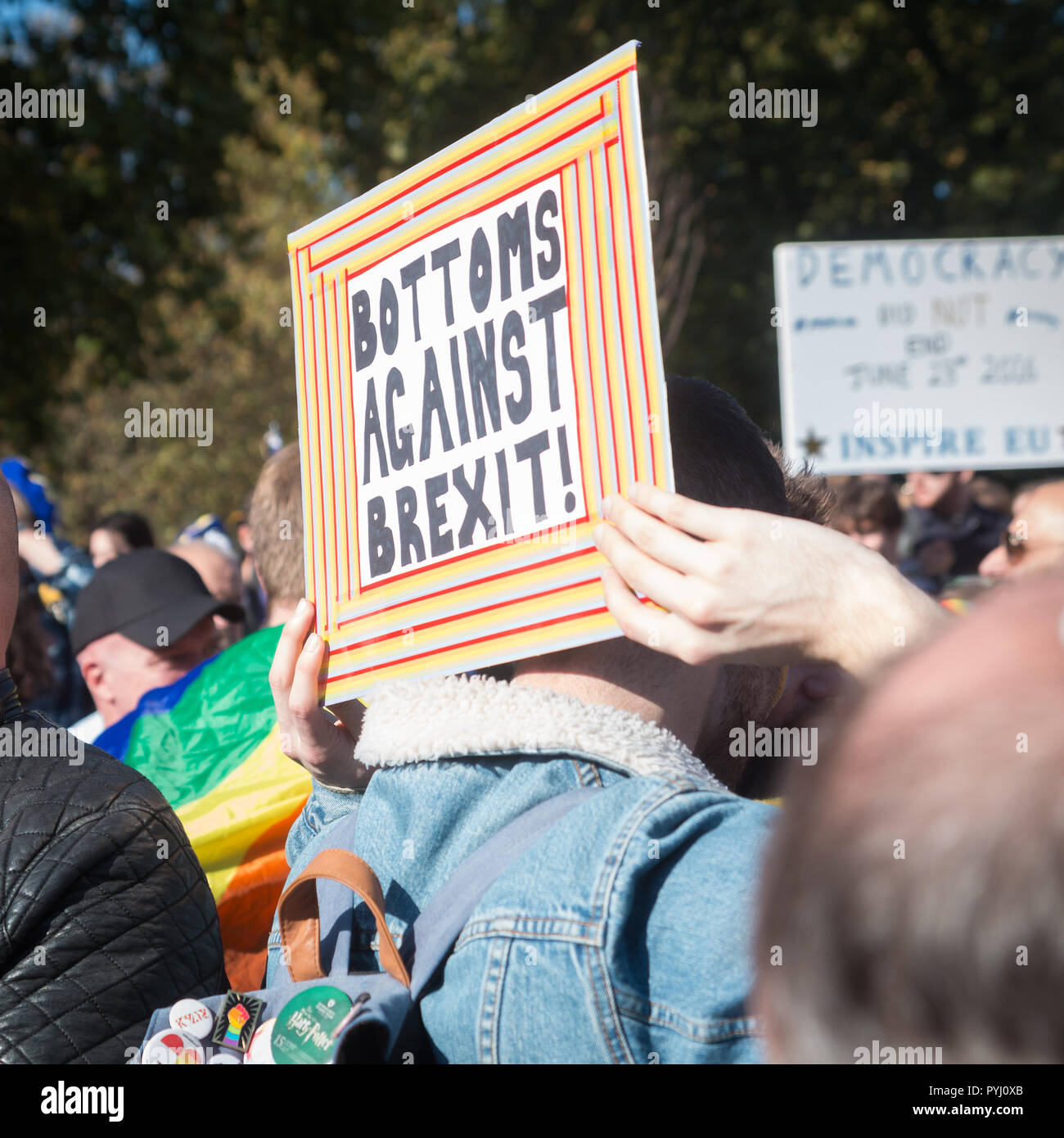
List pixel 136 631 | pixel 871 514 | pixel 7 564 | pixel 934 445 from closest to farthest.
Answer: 1. pixel 7 564
2. pixel 136 631
3. pixel 871 514
4. pixel 934 445

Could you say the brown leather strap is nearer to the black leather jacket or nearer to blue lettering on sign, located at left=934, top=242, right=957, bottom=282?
the black leather jacket

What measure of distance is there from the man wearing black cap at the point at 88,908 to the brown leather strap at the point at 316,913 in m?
0.42

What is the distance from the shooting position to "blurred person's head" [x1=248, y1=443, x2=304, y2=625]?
316cm

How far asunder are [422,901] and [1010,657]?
960 mm

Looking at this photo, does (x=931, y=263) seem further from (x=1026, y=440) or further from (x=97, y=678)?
(x=97, y=678)

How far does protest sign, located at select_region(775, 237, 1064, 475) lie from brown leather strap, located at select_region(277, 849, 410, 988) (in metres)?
4.58

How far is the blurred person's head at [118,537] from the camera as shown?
20.5 ft

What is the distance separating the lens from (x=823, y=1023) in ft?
2.00

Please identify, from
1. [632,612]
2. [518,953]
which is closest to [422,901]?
[518,953]

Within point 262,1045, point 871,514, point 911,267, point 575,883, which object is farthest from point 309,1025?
point 911,267

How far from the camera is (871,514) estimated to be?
543cm

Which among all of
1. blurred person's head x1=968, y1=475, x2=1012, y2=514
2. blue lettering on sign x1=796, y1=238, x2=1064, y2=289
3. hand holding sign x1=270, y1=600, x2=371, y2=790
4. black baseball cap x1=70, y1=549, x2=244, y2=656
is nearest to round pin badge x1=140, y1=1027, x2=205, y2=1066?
hand holding sign x1=270, y1=600, x2=371, y2=790

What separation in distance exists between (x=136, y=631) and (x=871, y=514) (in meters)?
3.16

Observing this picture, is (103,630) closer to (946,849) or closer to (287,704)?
(287,704)
